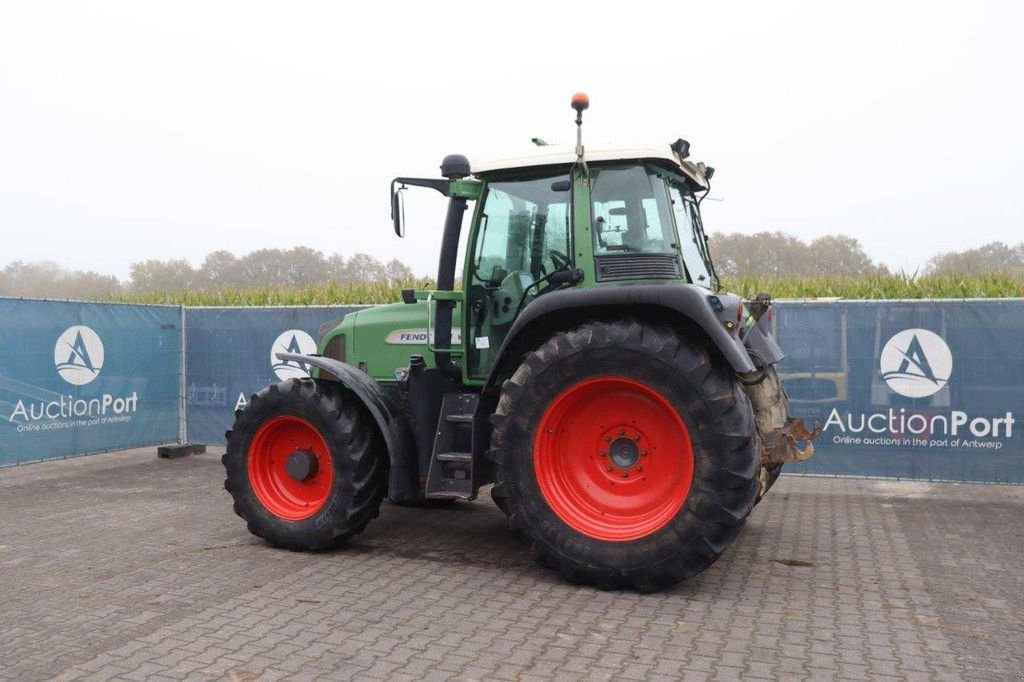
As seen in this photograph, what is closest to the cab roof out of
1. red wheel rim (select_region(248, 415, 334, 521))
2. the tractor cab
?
the tractor cab

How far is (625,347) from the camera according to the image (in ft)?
16.9

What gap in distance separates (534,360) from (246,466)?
2424mm

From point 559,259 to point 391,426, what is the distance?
164 centimetres

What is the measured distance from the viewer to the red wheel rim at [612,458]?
5.30 meters

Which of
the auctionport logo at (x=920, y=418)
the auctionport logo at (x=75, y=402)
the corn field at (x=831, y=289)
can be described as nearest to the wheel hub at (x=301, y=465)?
the auctionport logo at (x=75, y=402)

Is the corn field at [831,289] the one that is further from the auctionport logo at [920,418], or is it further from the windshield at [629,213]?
the windshield at [629,213]

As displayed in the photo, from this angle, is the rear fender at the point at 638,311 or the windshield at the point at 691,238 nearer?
the rear fender at the point at 638,311

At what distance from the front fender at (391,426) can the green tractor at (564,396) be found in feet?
0.05

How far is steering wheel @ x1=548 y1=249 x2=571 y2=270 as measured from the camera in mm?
5716

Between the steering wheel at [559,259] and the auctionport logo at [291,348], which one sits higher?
the steering wheel at [559,259]

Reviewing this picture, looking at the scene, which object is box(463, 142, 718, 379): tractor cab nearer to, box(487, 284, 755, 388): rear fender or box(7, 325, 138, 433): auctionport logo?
box(487, 284, 755, 388): rear fender

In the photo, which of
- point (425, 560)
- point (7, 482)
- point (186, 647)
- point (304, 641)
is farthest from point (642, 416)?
point (7, 482)

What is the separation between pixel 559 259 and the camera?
5.76 m

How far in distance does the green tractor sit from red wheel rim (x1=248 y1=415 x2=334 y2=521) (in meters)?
0.02
